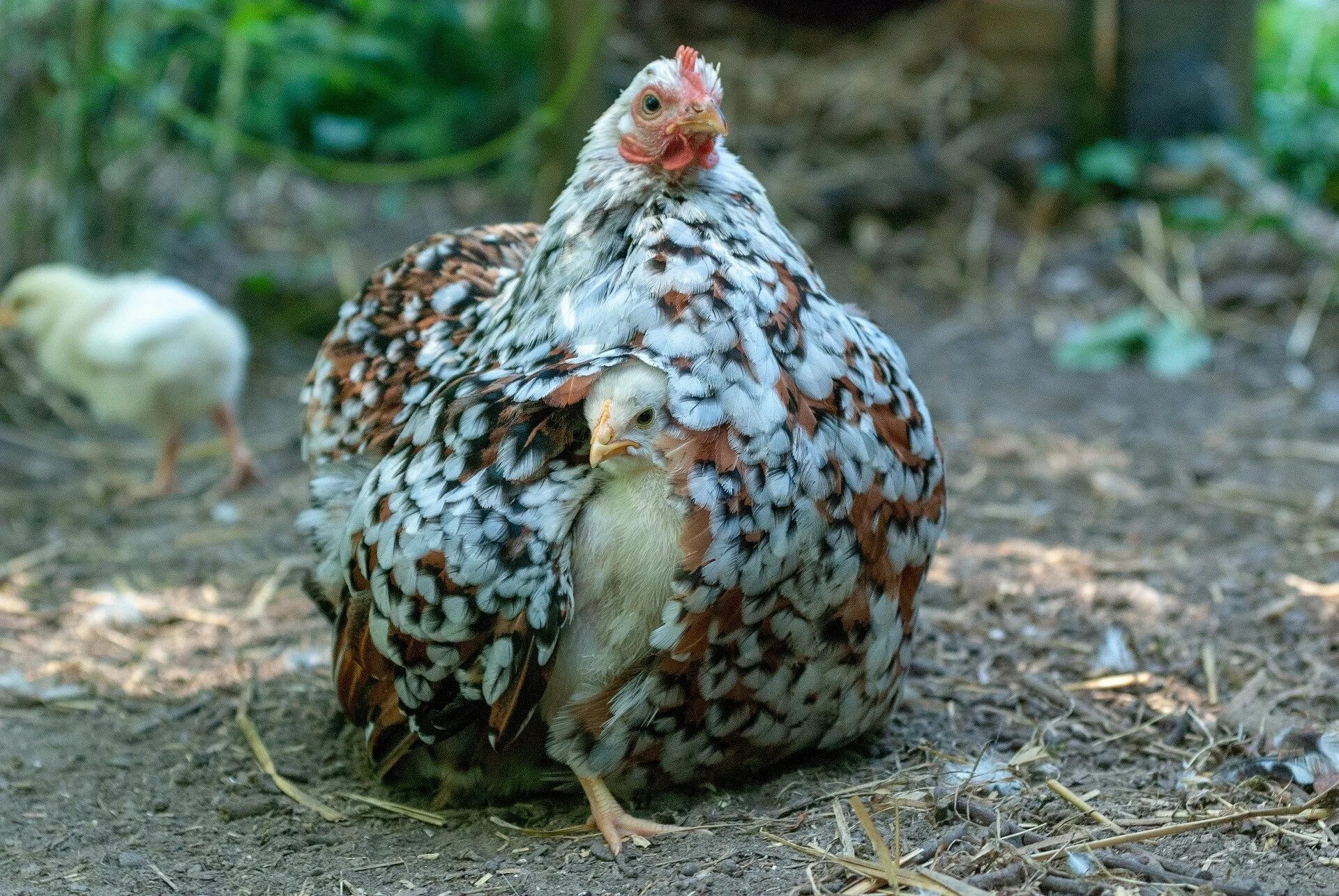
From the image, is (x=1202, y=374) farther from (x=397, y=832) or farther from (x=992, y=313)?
(x=397, y=832)

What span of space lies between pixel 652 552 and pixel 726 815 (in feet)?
2.11

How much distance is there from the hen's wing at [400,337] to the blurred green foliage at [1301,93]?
5.60m

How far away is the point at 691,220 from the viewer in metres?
2.75

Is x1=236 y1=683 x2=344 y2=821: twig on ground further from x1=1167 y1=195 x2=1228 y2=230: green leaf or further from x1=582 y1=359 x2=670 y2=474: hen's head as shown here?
x1=1167 y1=195 x2=1228 y2=230: green leaf

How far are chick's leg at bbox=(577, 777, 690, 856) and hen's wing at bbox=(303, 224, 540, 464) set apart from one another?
1.00 metres

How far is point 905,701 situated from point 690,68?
1.68 m

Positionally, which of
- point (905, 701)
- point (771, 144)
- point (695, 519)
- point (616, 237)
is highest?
point (771, 144)

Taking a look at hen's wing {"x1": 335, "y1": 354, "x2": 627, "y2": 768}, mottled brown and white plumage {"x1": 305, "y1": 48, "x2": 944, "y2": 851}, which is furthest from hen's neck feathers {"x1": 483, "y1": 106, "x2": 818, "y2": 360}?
hen's wing {"x1": 335, "y1": 354, "x2": 627, "y2": 768}

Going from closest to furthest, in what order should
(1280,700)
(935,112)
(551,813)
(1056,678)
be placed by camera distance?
(551,813) → (1280,700) → (1056,678) → (935,112)

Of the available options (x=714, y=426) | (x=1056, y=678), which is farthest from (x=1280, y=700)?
(x=714, y=426)

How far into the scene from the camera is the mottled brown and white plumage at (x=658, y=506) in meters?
2.55

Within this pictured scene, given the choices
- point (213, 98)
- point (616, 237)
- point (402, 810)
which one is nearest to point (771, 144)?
point (213, 98)

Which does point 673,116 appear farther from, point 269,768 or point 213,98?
point 213,98

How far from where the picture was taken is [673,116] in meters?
2.71
